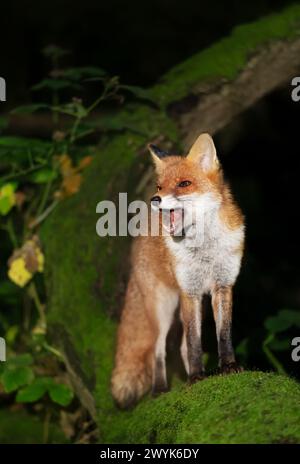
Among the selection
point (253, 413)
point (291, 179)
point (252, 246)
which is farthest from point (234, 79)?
point (291, 179)

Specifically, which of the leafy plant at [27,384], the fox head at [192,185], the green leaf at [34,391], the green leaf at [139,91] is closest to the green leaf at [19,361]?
the leafy plant at [27,384]

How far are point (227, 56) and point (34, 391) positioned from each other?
3112 mm

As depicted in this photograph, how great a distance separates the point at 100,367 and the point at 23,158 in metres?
1.94

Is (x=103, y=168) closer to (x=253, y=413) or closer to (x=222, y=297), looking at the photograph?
(x=222, y=297)

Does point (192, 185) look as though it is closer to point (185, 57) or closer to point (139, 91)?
point (139, 91)

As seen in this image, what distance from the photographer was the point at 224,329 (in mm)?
4086

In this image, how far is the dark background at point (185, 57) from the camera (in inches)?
440

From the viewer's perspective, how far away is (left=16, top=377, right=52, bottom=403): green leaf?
5522mm

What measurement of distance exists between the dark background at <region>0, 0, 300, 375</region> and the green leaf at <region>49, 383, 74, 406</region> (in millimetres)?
5611

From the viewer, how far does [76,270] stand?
6.00 meters

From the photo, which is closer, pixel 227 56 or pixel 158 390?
pixel 158 390

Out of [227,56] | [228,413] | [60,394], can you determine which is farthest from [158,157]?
[227,56]

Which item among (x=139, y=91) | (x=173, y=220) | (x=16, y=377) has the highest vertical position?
(x=139, y=91)

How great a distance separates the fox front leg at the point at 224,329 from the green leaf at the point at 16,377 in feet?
6.52
